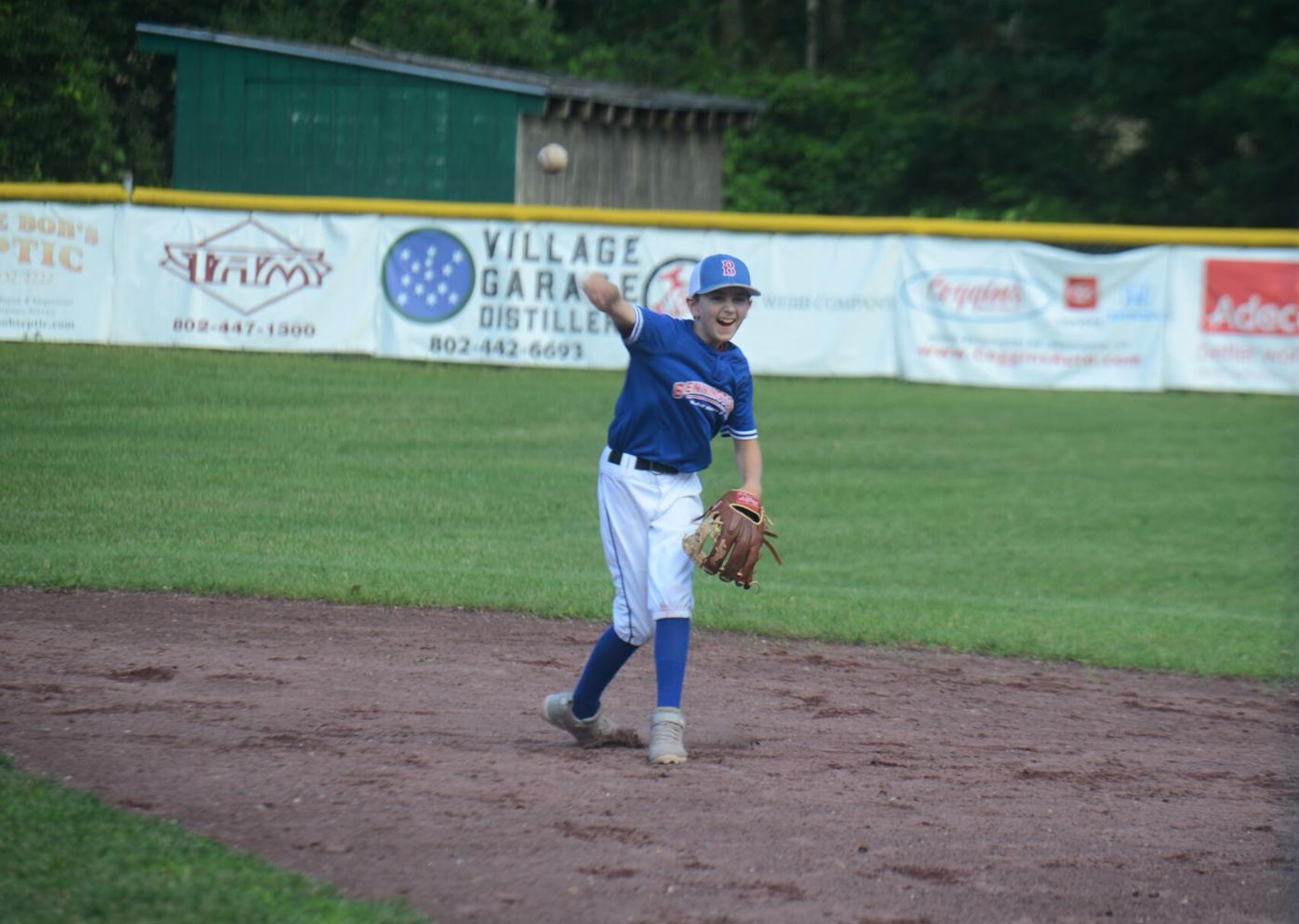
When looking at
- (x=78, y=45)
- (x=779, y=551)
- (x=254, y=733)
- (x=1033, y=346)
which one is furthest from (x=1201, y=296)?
(x=254, y=733)

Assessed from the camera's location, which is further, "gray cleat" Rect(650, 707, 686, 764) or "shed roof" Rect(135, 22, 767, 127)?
"shed roof" Rect(135, 22, 767, 127)

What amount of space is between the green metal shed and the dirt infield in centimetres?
996

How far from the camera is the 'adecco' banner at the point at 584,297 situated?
15.6 meters

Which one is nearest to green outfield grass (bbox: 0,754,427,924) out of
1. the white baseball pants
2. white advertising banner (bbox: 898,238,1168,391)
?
the white baseball pants

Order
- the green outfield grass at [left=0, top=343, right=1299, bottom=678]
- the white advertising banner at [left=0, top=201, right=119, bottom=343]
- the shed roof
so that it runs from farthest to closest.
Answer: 1. the shed roof
2. the white advertising banner at [left=0, top=201, right=119, bottom=343]
3. the green outfield grass at [left=0, top=343, right=1299, bottom=678]

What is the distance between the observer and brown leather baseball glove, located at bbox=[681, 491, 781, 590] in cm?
512

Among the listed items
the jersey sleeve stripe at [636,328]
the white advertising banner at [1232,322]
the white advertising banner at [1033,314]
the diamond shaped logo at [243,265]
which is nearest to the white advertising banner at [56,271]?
the diamond shaped logo at [243,265]

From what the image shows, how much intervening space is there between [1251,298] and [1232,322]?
305mm

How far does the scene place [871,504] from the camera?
11.2 meters

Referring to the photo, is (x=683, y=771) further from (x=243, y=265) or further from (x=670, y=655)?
(x=243, y=265)

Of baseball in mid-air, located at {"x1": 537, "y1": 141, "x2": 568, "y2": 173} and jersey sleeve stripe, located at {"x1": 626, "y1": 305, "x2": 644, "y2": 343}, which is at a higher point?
baseball in mid-air, located at {"x1": 537, "y1": 141, "x2": 568, "y2": 173}

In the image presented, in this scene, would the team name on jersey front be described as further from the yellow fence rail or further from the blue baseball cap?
the yellow fence rail

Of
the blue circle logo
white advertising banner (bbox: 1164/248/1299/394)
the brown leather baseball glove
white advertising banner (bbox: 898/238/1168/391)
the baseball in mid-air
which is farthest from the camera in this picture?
the baseball in mid-air

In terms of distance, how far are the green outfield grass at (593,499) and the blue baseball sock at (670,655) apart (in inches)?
101
